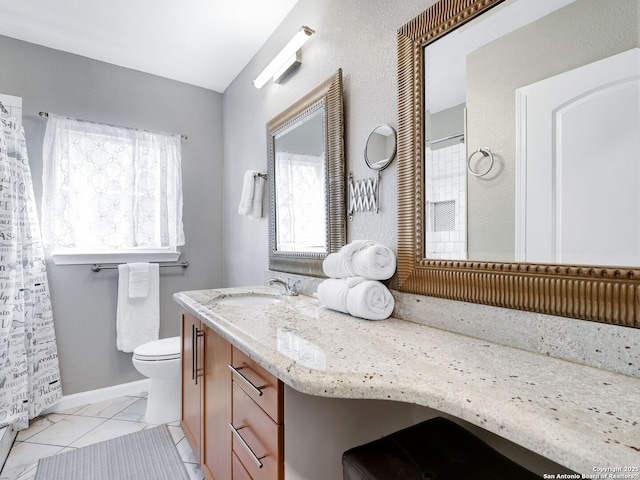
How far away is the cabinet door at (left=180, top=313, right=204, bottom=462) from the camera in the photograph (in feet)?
5.05

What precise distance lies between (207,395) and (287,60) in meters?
1.78

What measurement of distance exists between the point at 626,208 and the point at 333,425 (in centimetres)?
89

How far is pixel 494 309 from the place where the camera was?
95cm

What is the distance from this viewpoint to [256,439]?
967 millimetres

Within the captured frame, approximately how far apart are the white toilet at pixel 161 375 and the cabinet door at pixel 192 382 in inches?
7.8

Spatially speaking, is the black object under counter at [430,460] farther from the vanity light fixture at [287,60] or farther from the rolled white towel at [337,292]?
the vanity light fixture at [287,60]

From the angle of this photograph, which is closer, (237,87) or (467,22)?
(467,22)

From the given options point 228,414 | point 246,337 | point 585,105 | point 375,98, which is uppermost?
point 375,98

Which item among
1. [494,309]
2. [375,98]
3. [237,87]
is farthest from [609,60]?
[237,87]

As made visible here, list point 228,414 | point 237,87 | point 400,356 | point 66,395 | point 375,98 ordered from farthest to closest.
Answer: point 237,87, point 66,395, point 375,98, point 228,414, point 400,356

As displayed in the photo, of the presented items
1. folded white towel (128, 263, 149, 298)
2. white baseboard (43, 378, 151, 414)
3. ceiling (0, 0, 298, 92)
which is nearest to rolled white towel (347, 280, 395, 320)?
ceiling (0, 0, 298, 92)

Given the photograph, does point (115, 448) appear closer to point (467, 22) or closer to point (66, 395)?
point (66, 395)

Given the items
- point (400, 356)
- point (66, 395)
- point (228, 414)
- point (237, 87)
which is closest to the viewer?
point (400, 356)

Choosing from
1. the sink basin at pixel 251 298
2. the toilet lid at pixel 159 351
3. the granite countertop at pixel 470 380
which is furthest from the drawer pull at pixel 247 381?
the toilet lid at pixel 159 351
